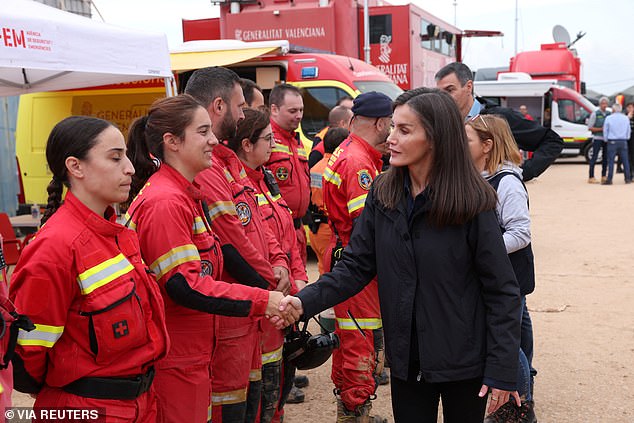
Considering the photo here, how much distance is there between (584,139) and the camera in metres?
24.7

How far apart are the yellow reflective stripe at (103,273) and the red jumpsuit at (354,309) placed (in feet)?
6.66

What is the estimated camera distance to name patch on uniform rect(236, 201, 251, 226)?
3.75m

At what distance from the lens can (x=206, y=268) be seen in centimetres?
315

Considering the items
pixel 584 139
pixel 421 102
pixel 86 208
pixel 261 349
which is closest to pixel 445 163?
pixel 421 102

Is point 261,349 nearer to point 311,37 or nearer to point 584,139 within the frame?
point 311,37

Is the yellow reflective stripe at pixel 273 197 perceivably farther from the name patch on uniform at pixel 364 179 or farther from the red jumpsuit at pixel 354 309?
the name patch on uniform at pixel 364 179

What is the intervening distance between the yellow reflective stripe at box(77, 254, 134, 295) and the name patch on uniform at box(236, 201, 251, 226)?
117cm

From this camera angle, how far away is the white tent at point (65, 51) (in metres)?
5.36

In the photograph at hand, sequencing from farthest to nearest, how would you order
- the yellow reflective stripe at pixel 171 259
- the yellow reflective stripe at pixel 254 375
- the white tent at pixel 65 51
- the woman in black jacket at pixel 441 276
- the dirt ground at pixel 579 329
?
the white tent at pixel 65 51, the dirt ground at pixel 579 329, the yellow reflective stripe at pixel 254 375, the yellow reflective stripe at pixel 171 259, the woman in black jacket at pixel 441 276

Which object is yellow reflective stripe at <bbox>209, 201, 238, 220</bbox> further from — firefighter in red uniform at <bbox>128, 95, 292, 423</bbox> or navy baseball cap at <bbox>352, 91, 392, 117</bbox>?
navy baseball cap at <bbox>352, 91, 392, 117</bbox>

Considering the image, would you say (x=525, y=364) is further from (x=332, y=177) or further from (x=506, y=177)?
(x=332, y=177)

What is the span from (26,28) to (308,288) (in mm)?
3566

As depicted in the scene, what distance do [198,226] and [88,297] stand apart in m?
0.72

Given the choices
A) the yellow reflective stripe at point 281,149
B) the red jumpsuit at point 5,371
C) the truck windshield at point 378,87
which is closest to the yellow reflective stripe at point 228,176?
the red jumpsuit at point 5,371
